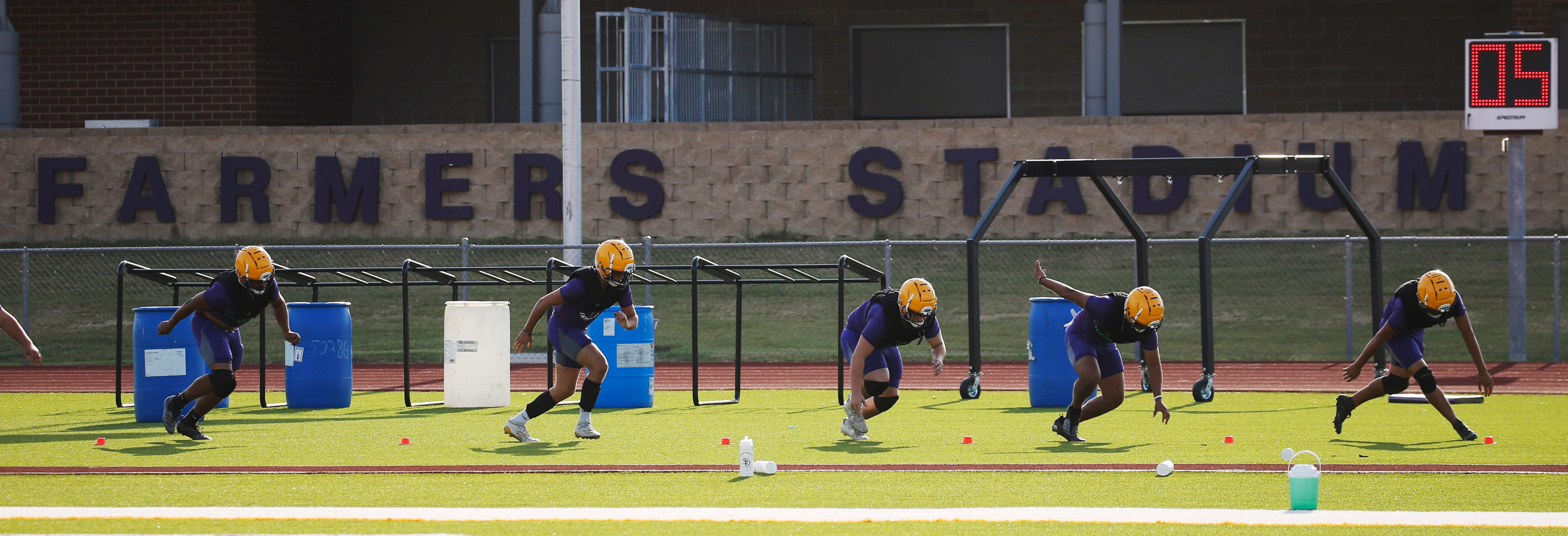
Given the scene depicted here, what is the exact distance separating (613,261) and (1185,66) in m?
19.7

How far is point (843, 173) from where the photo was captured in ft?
78.1

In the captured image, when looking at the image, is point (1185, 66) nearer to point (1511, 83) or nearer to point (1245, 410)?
point (1511, 83)

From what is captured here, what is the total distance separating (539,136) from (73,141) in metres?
7.48

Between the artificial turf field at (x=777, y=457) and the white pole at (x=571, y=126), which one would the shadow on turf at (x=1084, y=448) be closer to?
the artificial turf field at (x=777, y=457)

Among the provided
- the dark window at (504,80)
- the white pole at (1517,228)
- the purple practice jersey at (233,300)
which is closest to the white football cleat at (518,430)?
the purple practice jersey at (233,300)

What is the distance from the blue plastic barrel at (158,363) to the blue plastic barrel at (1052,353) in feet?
23.1

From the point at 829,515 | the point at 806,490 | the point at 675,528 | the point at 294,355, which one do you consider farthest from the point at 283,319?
the point at 829,515

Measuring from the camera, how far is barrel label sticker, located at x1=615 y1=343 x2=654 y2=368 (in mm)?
13727

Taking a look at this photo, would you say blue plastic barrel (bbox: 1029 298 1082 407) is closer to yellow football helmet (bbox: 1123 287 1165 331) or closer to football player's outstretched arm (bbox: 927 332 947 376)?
football player's outstretched arm (bbox: 927 332 947 376)

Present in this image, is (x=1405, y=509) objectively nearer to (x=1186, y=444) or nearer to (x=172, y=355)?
(x=1186, y=444)

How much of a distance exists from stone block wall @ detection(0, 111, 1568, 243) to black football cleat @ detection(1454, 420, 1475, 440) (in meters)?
A: 12.3

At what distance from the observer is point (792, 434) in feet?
37.6

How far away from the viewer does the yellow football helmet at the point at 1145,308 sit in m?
10.4

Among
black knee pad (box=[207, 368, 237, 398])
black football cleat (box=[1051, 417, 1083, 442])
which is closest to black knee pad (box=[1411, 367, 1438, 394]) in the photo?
black football cleat (box=[1051, 417, 1083, 442])
